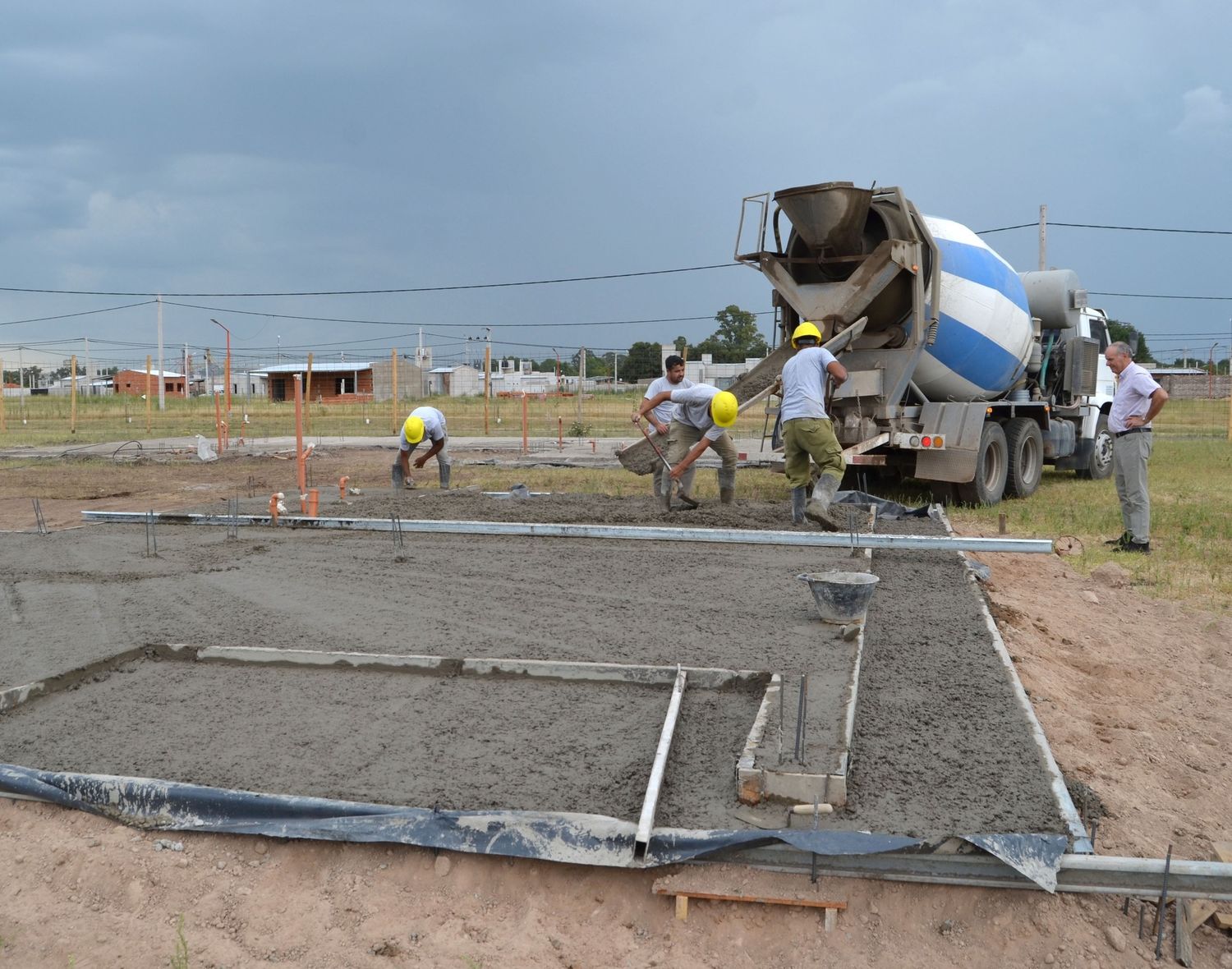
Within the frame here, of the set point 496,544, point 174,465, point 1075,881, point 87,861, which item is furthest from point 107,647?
point 174,465

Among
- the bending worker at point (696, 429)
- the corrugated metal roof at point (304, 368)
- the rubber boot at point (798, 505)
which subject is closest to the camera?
the rubber boot at point (798, 505)

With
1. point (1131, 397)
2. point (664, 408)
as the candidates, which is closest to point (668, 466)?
point (664, 408)

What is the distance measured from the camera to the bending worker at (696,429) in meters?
8.85

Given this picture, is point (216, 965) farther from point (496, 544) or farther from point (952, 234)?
point (952, 234)

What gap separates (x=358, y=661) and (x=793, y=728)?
6.76ft

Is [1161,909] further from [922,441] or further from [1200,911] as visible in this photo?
[922,441]

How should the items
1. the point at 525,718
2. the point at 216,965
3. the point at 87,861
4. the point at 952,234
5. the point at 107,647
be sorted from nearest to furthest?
the point at 216,965, the point at 87,861, the point at 525,718, the point at 107,647, the point at 952,234

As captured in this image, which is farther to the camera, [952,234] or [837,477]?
[952,234]

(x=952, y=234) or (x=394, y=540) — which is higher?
(x=952, y=234)

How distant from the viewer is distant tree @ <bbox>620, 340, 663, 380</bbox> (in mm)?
43688

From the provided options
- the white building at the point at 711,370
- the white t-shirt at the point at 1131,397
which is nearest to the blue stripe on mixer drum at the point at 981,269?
the white t-shirt at the point at 1131,397

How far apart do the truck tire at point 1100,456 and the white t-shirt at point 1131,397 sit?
6435mm

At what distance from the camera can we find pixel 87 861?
305cm

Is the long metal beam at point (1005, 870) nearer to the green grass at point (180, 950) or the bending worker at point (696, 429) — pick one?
the green grass at point (180, 950)
